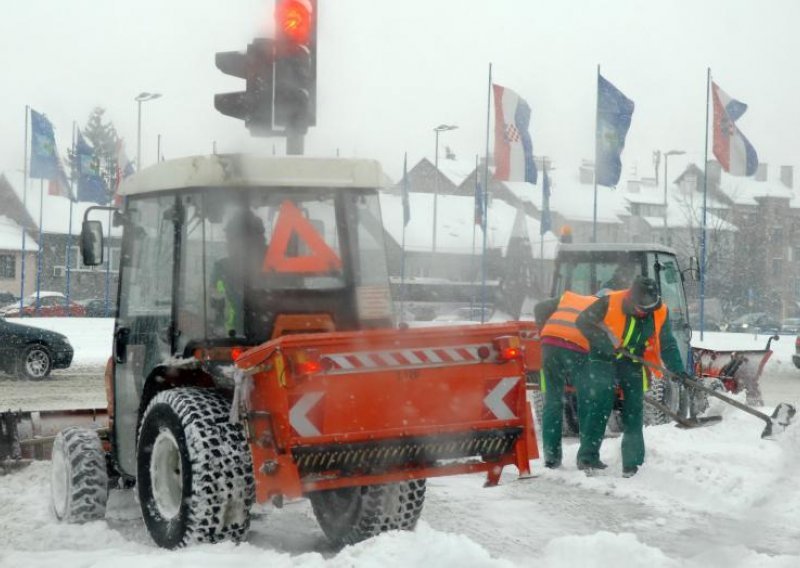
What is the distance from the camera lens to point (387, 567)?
513cm

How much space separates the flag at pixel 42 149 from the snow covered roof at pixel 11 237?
24.7m

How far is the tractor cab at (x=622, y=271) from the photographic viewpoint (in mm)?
12672

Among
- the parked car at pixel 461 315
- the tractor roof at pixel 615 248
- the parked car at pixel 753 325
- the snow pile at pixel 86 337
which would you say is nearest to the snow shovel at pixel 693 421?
the tractor roof at pixel 615 248

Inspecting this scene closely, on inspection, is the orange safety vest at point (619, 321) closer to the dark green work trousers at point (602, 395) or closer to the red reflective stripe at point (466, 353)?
the dark green work trousers at point (602, 395)

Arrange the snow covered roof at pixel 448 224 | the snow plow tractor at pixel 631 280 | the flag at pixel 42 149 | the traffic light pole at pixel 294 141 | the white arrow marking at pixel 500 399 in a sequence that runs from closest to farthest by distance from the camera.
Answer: the white arrow marking at pixel 500 399 < the traffic light pole at pixel 294 141 < the snow plow tractor at pixel 631 280 < the flag at pixel 42 149 < the snow covered roof at pixel 448 224

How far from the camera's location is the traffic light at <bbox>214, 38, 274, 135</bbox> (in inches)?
310

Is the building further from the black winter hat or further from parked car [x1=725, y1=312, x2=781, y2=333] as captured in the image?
the black winter hat

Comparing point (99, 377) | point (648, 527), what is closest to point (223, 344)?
point (648, 527)

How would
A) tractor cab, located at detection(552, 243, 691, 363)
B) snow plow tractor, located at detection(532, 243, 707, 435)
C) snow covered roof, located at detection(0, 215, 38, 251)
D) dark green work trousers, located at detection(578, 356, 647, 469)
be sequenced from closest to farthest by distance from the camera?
dark green work trousers, located at detection(578, 356, 647, 469) → snow plow tractor, located at detection(532, 243, 707, 435) → tractor cab, located at detection(552, 243, 691, 363) → snow covered roof, located at detection(0, 215, 38, 251)

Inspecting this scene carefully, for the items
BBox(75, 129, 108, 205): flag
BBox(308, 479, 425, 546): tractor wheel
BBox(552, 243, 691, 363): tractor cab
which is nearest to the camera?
BBox(308, 479, 425, 546): tractor wheel

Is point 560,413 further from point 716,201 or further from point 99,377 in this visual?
point 716,201

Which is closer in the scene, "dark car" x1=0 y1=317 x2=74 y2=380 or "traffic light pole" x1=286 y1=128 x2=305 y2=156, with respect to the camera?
"traffic light pole" x1=286 y1=128 x2=305 y2=156

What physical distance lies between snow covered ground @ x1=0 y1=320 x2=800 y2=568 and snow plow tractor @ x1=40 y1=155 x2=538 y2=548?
11.0 inches

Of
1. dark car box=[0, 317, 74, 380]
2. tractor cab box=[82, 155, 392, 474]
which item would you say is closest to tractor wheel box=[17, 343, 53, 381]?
dark car box=[0, 317, 74, 380]
